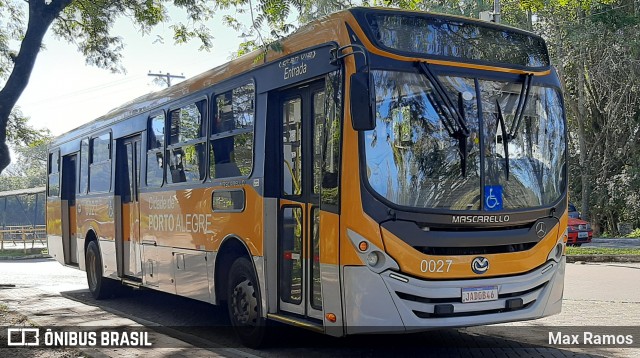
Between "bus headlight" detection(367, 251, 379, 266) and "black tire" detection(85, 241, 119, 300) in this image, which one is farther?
"black tire" detection(85, 241, 119, 300)

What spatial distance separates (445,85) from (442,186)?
0.99 m

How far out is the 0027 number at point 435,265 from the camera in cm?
688

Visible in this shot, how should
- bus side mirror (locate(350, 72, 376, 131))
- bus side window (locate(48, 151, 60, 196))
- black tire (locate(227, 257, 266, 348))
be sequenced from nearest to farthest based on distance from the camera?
1. bus side mirror (locate(350, 72, 376, 131))
2. black tire (locate(227, 257, 266, 348))
3. bus side window (locate(48, 151, 60, 196))

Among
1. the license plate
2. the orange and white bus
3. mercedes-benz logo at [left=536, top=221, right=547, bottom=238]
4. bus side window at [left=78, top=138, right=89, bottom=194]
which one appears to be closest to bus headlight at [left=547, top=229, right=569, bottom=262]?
the orange and white bus

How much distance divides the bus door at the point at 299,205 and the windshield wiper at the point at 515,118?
1795mm

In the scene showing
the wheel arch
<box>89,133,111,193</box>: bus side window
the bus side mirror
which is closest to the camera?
the bus side mirror

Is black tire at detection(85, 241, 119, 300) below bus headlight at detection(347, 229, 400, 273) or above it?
below

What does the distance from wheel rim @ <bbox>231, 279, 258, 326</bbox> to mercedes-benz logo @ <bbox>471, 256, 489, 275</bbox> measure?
107 inches

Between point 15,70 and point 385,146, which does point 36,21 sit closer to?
point 15,70

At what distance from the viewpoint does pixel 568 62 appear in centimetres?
3703

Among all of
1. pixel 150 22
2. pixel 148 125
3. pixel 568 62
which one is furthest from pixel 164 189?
pixel 568 62

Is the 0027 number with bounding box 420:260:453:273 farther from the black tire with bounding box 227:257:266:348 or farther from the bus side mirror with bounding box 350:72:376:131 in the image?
the black tire with bounding box 227:257:266:348

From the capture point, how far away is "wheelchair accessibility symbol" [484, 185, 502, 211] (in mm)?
7238

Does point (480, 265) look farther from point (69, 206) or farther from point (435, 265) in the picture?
point (69, 206)
